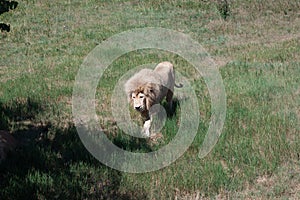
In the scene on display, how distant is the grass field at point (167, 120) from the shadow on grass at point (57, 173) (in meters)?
0.01

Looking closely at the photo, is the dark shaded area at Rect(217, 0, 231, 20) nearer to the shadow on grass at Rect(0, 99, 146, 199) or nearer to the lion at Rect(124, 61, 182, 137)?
the lion at Rect(124, 61, 182, 137)

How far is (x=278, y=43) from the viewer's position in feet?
54.6

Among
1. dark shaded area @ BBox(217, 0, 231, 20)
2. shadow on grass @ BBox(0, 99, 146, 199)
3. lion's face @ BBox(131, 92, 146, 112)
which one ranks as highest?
dark shaded area @ BBox(217, 0, 231, 20)

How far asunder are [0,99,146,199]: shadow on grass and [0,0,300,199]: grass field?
1 centimetres

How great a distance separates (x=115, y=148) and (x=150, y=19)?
14.2 m

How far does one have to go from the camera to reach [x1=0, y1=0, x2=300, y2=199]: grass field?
6031 millimetres

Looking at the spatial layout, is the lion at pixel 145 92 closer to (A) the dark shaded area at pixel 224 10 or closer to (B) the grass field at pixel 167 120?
(B) the grass field at pixel 167 120

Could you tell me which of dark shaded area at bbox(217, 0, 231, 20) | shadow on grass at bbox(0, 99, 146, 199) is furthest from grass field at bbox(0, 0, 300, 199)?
dark shaded area at bbox(217, 0, 231, 20)

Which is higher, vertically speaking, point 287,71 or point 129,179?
point 287,71

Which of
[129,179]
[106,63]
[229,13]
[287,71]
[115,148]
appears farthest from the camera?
[229,13]

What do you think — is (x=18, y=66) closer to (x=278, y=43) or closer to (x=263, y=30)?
(x=278, y=43)

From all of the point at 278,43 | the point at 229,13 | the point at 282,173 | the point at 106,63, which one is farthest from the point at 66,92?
the point at 229,13

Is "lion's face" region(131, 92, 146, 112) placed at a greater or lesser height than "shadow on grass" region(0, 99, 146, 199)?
greater

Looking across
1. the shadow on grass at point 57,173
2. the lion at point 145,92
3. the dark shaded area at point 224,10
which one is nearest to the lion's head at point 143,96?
the lion at point 145,92
